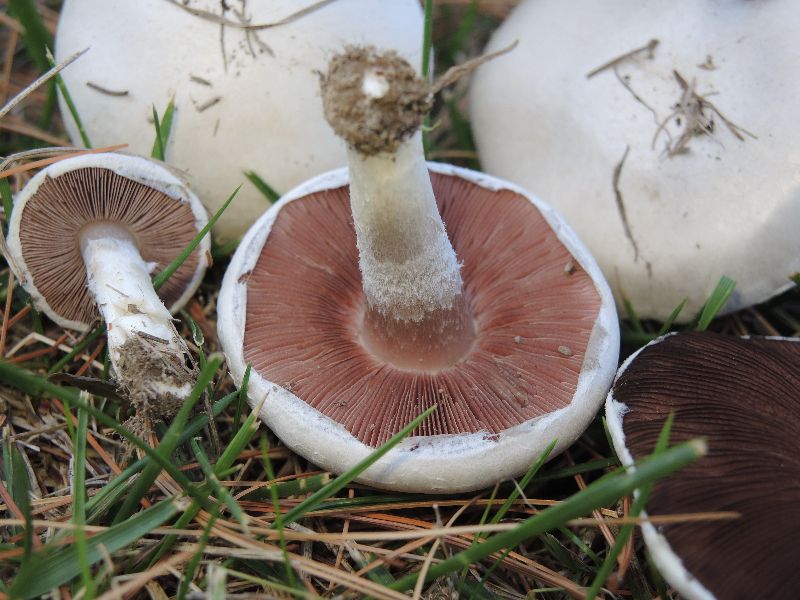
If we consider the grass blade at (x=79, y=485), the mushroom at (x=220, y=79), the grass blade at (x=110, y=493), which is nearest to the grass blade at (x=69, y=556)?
the grass blade at (x=79, y=485)

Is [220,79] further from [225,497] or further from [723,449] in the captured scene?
[723,449]

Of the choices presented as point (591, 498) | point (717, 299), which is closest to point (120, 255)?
point (591, 498)

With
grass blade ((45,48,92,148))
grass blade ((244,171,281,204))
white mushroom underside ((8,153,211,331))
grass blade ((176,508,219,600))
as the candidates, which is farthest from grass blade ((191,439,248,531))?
grass blade ((45,48,92,148))

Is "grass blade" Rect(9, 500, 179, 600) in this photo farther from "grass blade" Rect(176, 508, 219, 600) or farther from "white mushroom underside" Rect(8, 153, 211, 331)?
"white mushroom underside" Rect(8, 153, 211, 331)

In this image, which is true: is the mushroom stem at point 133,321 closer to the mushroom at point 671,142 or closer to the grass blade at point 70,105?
the grass blade at point 70,105

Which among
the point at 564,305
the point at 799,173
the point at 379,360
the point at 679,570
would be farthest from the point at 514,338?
the point at 799,173
